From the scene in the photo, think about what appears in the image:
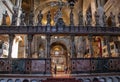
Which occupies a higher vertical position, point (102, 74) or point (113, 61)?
point (113, 61)

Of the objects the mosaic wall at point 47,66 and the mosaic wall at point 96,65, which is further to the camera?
the mosaic wall at point 96,65

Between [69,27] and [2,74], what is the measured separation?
360 cm

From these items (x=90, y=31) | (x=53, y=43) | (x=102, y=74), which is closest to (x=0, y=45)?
(x=90, y=31)

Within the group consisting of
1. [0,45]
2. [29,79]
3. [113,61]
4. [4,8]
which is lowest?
[29,79]

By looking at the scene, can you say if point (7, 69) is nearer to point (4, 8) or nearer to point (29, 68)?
point (29, 68)

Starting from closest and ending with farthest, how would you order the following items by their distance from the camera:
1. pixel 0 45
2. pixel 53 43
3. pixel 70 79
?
pixel 70 79, pixel 0 45, pixel 53 43

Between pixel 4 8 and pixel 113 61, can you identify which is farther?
pixel 4 8

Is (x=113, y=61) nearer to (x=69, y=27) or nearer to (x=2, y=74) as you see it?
(x=69, y=27)

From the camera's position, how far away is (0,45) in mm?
13938

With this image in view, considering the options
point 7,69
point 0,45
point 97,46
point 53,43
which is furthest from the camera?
point 53,43

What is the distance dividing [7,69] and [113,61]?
4.58m

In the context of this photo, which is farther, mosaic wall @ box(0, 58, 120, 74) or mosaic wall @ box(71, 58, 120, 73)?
mosaic wall @ box(71, 58, 120, 73)

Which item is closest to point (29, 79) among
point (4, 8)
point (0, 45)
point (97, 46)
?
point (0, 45)

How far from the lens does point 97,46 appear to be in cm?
1784
